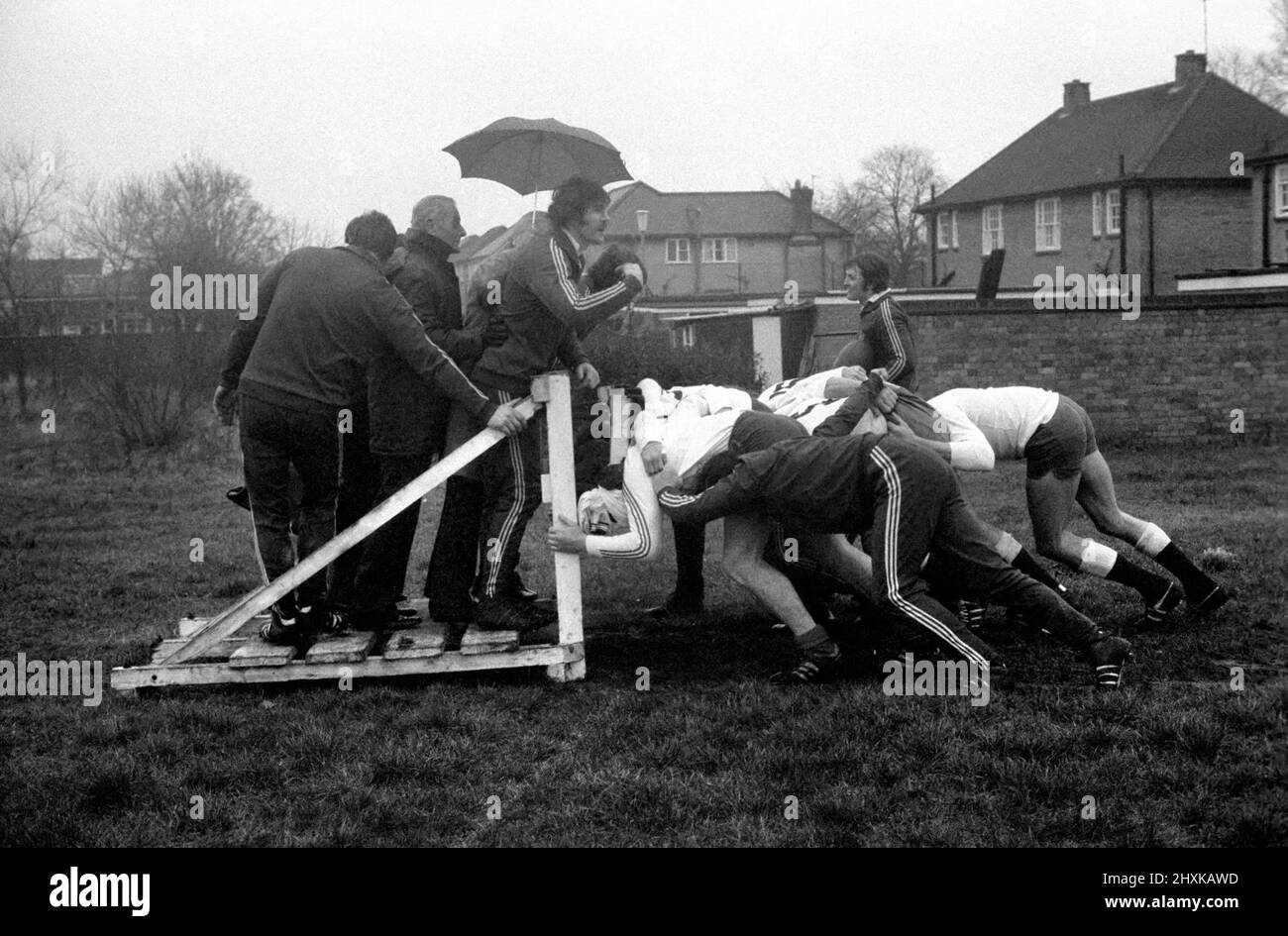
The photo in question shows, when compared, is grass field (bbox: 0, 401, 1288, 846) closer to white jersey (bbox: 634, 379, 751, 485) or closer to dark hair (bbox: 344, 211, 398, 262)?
white jersey (bbox: 634, 379, 751, 485)

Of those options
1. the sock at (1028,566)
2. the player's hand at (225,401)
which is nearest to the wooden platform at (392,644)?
the player's hand at (225,401)

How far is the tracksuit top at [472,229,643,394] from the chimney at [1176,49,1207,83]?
4347cm

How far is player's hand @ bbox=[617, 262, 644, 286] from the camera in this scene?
679cm

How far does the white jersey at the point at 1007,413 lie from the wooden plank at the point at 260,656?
3.50m

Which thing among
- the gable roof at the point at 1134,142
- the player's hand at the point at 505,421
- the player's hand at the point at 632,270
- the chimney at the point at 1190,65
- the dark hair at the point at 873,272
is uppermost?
the chimney at the point at 1190,65

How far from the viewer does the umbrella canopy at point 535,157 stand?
8297 mm

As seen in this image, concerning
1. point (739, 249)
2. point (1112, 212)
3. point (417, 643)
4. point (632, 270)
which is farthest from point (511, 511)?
point (739, 249)

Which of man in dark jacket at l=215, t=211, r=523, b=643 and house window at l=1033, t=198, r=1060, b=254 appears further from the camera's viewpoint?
house window at l=1033, t=198, r=1060, b=254

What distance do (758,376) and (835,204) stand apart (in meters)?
46.6

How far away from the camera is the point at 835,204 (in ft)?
213

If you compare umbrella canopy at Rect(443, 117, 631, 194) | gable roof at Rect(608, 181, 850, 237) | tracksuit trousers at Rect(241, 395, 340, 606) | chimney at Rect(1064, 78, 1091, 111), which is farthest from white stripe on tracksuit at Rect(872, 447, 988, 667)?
gable roof at Rect(608, 181, 850, 237)

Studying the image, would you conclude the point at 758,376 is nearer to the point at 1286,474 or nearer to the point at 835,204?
the point at 1286,474

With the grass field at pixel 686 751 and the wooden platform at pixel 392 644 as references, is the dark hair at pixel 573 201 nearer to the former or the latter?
the wooden platform at pixel 392 644

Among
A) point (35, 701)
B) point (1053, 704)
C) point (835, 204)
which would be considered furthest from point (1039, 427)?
point (835, 204)
